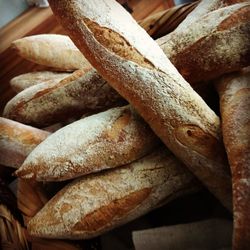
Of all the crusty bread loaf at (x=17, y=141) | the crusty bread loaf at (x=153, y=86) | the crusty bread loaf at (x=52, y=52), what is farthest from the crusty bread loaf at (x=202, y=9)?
the crusty bread loaf at (x=17, y=141)

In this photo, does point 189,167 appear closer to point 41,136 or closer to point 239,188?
point 239,188

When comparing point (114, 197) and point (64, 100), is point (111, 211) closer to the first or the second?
point (114, 197)

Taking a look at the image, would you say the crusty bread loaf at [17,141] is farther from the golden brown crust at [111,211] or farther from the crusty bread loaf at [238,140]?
the crusty bread loaf at [238,140]

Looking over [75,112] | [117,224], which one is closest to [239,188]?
[117,224]

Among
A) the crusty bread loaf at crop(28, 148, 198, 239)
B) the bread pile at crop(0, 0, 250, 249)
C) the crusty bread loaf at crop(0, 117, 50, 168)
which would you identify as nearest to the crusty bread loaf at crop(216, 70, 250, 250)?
the bread pile at crop(0, 0, 250, 249)

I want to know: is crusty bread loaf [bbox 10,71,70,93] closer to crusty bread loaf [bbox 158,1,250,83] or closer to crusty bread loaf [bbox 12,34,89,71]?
crusty bread loaf [bbox 12,34,89,71]

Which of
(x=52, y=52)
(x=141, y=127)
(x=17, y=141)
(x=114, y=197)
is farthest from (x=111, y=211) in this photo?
(x=52, y=52)

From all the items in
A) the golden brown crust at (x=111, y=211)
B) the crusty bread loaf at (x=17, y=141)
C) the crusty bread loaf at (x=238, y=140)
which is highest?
the crusty bread loaf at (x=17, y=141)
